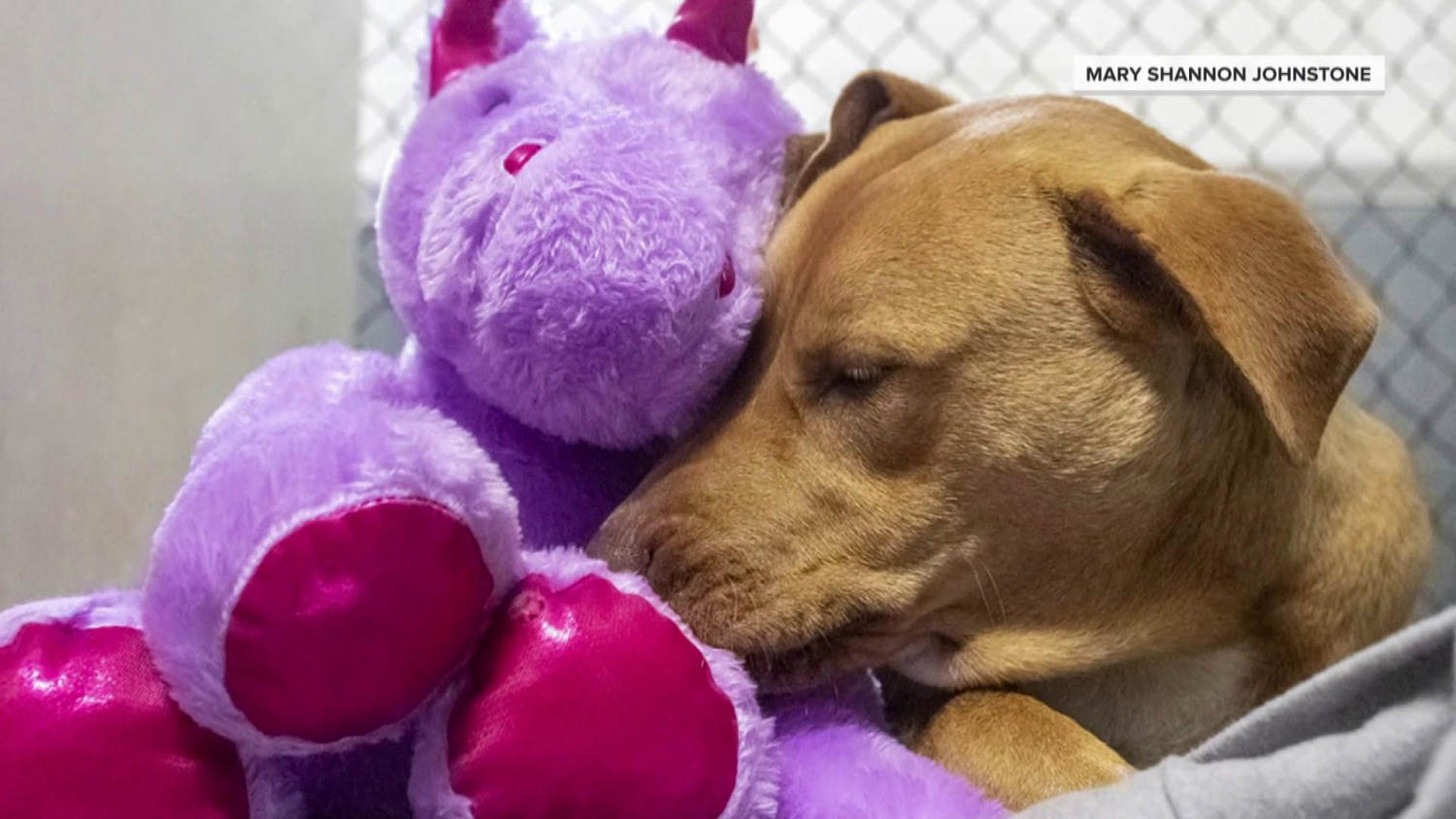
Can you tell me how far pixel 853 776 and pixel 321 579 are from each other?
1.30 ft

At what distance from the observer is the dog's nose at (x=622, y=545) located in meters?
0.96

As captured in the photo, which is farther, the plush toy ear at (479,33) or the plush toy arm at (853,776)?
the plush toy ear at (479,33)

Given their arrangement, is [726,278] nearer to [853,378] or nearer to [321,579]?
[853,378]

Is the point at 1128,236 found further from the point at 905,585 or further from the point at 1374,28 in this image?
the point at 1374,28

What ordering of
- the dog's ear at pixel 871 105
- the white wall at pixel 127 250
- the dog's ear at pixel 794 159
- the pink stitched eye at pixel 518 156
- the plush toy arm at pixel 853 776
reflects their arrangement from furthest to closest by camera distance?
the dog's ear at pixel 871 105
the dog's ear at pixel 794 159
the white wall at pixel 127 250
the pink stitched eye at pixel 518 156
the plush toy arm at pixel 853 776

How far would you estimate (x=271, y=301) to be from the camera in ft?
5.94

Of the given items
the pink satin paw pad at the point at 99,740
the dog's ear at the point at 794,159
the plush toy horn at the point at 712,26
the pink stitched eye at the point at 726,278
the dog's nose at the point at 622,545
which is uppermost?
the plush toy horn at the point at 712,26

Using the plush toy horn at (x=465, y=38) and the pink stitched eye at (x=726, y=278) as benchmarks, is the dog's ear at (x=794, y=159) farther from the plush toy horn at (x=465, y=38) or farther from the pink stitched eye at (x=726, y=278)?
the plush toy horn at (x=465, y=38)

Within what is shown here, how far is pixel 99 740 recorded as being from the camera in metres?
0.65

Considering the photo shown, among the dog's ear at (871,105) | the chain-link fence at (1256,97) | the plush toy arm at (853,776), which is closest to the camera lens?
the plush toy arm at (853,776)

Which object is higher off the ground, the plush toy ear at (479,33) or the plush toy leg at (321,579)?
the plush toy ear at (479,33)

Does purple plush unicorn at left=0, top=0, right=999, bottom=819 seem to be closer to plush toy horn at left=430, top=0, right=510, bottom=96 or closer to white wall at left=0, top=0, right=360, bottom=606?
plush toy horn at left=430, top=0, right=510, bottom=96

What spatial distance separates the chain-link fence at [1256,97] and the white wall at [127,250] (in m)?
0.45


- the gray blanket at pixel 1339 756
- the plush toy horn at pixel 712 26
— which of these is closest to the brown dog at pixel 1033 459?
the plush toy horn at pixel 712 26
